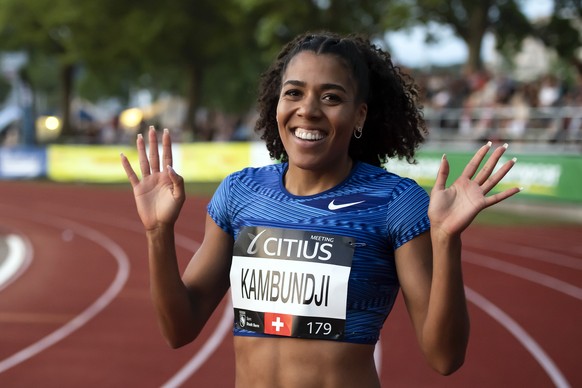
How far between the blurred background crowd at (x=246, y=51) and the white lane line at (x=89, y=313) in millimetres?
5451

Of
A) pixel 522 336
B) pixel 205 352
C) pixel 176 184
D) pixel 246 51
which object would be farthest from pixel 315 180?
pixel 246 51

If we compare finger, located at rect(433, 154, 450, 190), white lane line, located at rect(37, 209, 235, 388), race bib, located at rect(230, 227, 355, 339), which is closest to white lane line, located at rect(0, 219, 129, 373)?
white lane line, located at rect(37, 209, 235, 388)

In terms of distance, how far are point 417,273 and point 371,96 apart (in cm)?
60

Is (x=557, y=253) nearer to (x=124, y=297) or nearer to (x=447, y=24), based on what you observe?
(x=124, y=297)

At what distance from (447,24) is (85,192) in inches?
428

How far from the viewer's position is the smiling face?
2.53 meters

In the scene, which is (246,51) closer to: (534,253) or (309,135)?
(534,253)

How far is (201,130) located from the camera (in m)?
33.9

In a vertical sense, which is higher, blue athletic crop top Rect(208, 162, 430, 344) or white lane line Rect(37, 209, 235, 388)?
blue athletic crop top Rect(208, 162, 430, 344)

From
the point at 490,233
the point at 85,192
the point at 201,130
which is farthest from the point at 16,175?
the point at 490,233

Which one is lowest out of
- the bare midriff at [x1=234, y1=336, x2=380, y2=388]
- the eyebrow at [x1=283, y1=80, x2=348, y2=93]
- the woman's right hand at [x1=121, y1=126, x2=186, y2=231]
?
the bare midriff at [x1=234, y1=336, x2=380, y2=388]

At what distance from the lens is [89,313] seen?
916 centimetres

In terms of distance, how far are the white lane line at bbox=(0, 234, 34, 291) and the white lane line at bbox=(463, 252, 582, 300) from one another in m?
5.83

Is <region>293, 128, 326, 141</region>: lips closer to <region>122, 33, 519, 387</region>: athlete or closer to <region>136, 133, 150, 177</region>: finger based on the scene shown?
<region>122, 33, 519, 387</region>: athlete
